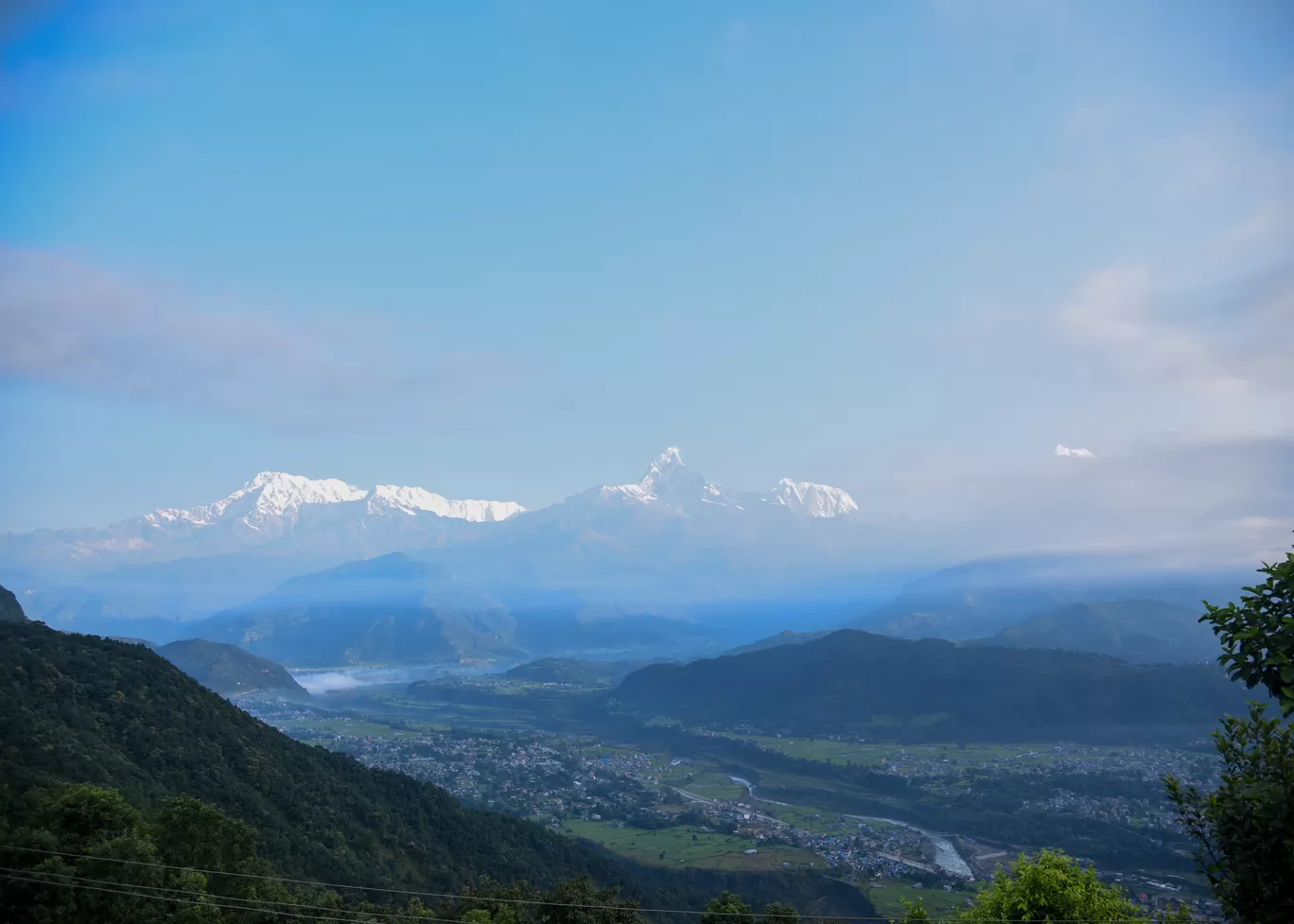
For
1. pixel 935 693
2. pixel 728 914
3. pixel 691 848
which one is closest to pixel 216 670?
pixel 691 848

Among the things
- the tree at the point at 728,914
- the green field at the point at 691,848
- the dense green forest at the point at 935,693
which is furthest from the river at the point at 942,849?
the dense green forest at the point at 935,693

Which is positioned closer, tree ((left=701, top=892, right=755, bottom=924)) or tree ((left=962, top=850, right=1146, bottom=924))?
tree ((left=962, top=850, right=1146, bottom=924))

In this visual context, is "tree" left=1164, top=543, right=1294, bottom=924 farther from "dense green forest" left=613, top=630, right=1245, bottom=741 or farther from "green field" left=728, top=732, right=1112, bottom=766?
"dense green forest" left=613, top=630, right=1245, bottom=741

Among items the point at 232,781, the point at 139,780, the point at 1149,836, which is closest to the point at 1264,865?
the point at 139,780

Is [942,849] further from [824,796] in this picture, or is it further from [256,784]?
[256,784]

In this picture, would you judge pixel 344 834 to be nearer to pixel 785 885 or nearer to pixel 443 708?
pixel 785 885

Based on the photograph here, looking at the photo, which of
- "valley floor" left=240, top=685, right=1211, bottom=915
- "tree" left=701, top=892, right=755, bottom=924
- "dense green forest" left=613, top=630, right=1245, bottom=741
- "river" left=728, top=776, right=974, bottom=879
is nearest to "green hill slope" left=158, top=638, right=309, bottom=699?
"valley floor" left=240, top=685, right=1211, bottom=915
